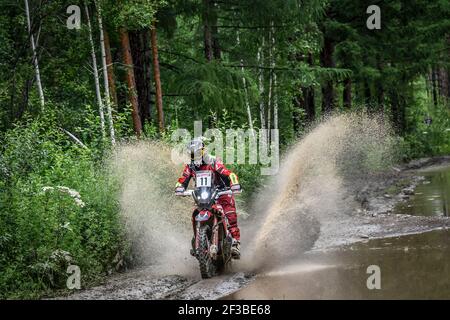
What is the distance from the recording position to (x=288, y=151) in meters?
25.2

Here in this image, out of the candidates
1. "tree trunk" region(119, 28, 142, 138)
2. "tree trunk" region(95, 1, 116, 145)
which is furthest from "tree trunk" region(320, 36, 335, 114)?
"tree trunk" region(95, 1, 116, 145)

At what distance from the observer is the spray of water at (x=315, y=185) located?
1334 centimetres

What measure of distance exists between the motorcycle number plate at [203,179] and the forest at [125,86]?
216 cm

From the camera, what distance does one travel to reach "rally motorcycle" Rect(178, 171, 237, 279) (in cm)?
1117

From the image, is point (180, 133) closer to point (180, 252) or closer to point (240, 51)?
point (240, 51)

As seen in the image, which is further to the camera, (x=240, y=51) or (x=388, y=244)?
(x=240, y=51)

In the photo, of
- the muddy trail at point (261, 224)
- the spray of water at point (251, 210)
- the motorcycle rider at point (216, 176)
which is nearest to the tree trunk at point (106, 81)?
the spray of water at point (251, 210)

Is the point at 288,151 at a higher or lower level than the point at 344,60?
lower

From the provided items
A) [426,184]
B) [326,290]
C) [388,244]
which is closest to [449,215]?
[388,244]

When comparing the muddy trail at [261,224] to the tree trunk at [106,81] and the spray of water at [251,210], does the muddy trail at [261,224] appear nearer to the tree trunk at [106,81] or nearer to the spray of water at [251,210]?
the spray of water at [251,210]

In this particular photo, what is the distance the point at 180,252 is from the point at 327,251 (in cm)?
281

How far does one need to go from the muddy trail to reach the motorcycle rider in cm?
63
